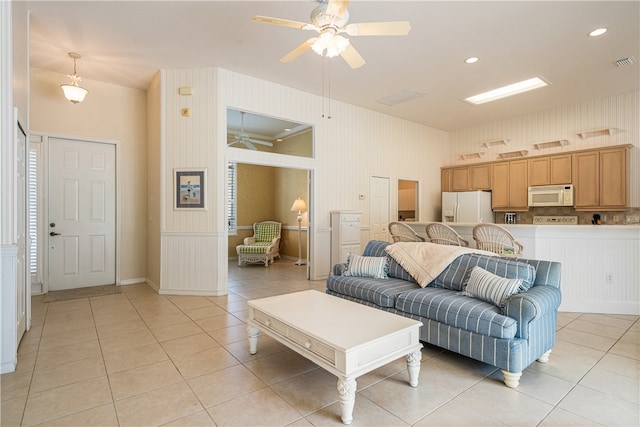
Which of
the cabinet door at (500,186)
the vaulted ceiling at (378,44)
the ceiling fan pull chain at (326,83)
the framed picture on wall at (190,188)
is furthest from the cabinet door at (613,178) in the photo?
the framed picture on wall at (190,188)

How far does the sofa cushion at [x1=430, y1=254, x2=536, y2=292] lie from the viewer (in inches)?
110

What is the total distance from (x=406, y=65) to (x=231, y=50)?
2.42 metres

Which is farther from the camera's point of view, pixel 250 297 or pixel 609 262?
pixel 250 297

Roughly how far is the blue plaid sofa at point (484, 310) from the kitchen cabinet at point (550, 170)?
4.23 metres

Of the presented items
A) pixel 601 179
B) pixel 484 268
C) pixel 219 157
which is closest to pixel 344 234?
pixel 219 157

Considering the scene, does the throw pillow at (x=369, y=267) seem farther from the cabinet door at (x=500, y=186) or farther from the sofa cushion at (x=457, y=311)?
the cabinet door at (x=500, y=186)

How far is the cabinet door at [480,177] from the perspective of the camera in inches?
283

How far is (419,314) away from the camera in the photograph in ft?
9.29

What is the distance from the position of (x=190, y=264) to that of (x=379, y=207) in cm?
393

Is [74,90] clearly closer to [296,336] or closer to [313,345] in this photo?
[296,336]

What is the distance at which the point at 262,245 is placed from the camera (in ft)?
24.7

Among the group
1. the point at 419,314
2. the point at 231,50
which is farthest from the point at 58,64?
the point at 419,314

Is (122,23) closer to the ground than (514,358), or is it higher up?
higher up

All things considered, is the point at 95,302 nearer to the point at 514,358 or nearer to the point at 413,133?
the point at 514,358
